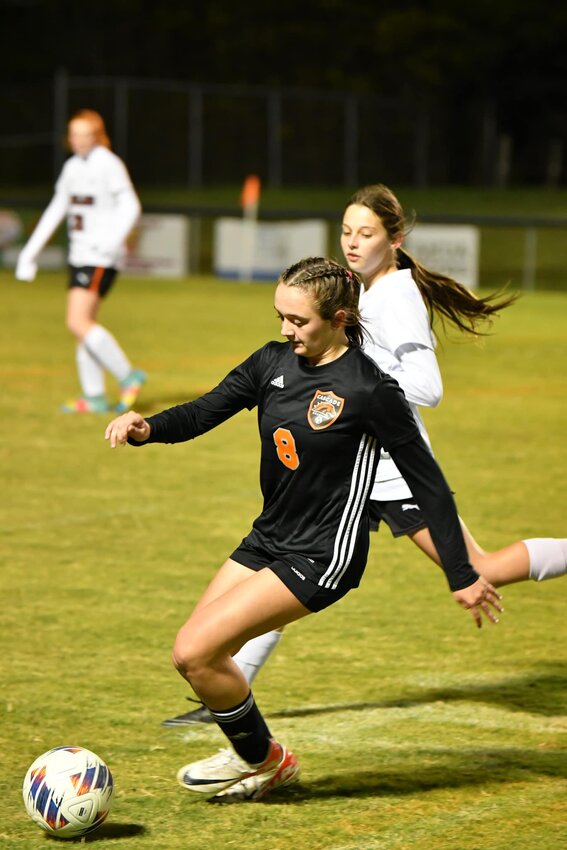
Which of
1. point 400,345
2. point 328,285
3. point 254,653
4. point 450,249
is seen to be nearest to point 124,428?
point 328,285

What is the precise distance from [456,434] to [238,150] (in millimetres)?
30417

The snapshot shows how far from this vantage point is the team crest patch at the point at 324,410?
4195 mm

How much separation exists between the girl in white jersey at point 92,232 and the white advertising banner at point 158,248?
13506 mm

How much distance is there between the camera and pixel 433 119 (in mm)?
43625

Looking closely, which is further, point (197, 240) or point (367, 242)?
point (197, 240)

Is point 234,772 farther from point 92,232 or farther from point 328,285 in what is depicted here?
point 92,232

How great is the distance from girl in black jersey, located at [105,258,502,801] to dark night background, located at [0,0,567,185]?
111 feet

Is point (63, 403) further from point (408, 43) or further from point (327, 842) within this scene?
point (408, 43)

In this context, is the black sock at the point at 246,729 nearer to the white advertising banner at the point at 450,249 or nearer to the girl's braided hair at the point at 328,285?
the girl's braided hair at the point at 328,285

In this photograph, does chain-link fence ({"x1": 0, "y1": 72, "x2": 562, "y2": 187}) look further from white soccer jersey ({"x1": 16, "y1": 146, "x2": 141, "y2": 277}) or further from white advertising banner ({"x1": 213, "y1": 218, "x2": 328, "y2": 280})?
white soccer jersey ({"x1": 16, "y1": 146, "x2": 141, "y2": 277})

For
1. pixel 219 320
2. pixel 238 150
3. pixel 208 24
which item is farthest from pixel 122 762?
pixel 208 24

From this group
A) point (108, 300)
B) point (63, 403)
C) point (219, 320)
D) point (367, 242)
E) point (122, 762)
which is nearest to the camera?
point (122, 762)

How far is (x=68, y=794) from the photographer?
4145 millimetres

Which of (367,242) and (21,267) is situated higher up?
(367,242)
